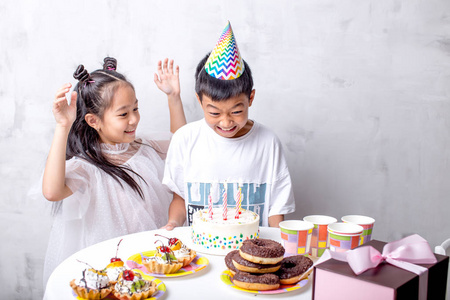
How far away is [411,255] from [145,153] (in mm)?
1334

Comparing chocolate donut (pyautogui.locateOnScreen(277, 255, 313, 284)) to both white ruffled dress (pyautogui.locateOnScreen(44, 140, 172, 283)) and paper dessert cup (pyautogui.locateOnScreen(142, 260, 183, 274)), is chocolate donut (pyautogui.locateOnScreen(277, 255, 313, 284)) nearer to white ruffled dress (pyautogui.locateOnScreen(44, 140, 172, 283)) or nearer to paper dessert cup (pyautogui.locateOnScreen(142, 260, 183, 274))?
paper dessert cup (pyautogui.locateOnScreen(142, 260, 183, 274))

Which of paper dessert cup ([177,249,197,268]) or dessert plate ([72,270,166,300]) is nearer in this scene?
dessert plate ([72,270,166,300])

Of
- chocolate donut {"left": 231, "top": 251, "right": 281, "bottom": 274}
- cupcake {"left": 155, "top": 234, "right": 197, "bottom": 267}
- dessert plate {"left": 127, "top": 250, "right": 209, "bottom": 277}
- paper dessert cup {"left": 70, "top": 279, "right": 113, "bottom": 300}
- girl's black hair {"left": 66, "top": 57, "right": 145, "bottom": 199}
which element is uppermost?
girl's black hair {"left": 66, "top": 57, "right": 145, "bottom": 199}

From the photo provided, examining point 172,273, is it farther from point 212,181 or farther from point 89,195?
point 89,195

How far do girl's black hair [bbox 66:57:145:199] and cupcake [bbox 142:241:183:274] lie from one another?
708 millimetres

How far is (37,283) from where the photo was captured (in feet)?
8.29

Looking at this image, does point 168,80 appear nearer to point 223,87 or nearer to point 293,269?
point 223,87

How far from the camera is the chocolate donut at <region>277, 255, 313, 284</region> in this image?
3.71 feet

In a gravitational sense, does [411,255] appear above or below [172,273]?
above

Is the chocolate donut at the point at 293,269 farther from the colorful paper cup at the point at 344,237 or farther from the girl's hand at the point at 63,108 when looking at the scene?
the girl's hand at the point at 63,108

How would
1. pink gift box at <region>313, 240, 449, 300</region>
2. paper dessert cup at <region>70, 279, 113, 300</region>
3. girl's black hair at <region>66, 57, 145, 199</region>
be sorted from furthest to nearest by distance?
Answer: 1. girl's black hair at <region>66, 57, 145, 199</region>
2. paper dessert cup at <region>70, 279, 113, 300</region>
3. pink gift box at <region>313, 240, 449, 300</region>

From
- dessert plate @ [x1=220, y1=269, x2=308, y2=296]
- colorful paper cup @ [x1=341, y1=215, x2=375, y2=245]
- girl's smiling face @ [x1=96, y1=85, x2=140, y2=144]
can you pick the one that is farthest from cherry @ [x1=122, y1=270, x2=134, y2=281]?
girl's smiling face @ [x1=96, y1=85, x2=140, y2=144]

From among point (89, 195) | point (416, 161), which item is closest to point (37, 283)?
point (89, 195)

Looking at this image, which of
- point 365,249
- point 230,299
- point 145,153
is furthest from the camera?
point 145,153
